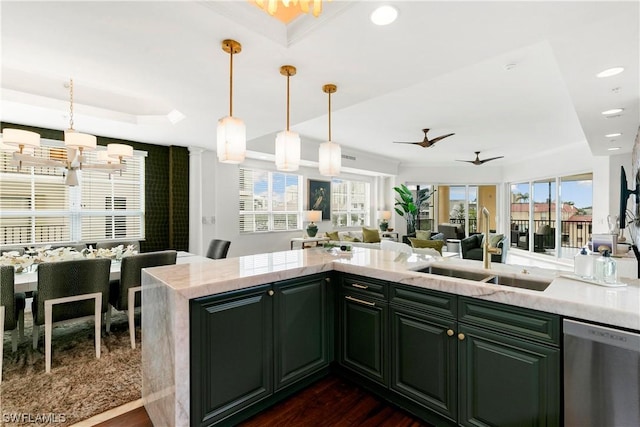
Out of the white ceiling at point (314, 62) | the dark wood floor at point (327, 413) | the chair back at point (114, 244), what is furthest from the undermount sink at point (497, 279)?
the chair back at point (114, 244)

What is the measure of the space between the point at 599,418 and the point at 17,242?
6.05m


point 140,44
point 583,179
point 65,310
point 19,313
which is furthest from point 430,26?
point 583,179

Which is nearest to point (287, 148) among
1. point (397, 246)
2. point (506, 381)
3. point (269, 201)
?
point (506, 381)

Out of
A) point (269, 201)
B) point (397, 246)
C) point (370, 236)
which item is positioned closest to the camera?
point (397, 246)

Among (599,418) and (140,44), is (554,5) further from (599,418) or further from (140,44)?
(140,44)

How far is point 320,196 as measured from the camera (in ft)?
25.2

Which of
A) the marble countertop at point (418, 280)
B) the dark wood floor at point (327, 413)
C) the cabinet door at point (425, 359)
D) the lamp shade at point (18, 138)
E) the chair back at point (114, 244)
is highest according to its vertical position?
the lamp shade at point (18, 138)

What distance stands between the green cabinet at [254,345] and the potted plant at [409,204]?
23.3 feet

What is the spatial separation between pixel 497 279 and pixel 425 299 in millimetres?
555

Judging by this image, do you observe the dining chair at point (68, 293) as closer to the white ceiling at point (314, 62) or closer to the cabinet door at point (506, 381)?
the white ceiling at point (314, 62)

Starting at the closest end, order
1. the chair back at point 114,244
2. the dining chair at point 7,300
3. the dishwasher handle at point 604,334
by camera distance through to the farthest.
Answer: the dishwasher handle at point 604,334 < the dining chair at point 7,300 < the chair back at point 114,244

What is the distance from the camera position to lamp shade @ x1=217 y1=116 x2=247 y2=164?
201 centimetres

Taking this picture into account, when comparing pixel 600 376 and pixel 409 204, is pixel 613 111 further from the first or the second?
pixel 409 204

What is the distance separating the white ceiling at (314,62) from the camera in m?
1.73
